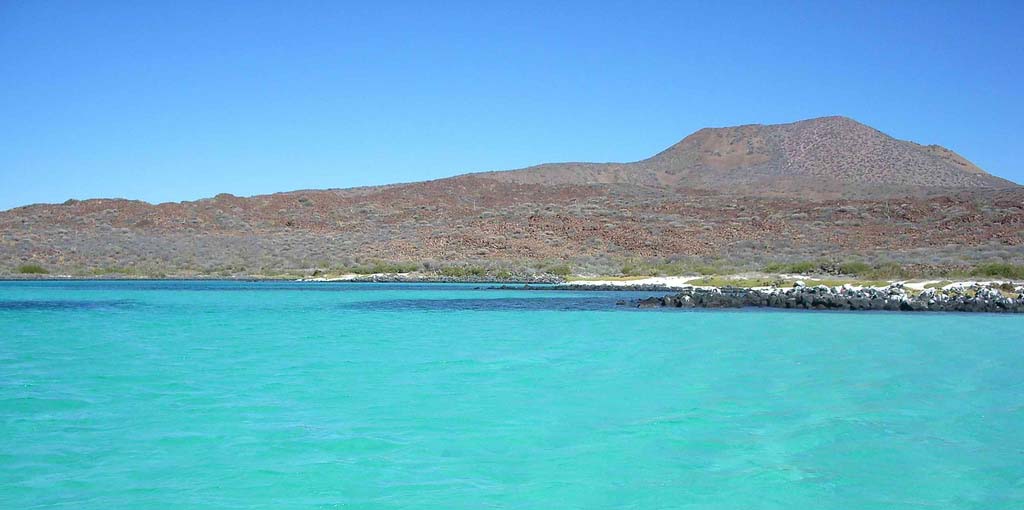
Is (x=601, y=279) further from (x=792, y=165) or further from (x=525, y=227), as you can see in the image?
(x=792, y=165)

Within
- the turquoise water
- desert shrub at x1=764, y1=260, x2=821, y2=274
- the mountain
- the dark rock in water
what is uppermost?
the mountain

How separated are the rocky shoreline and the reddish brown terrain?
1251cm

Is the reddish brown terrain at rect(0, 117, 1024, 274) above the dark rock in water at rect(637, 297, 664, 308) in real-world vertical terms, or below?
above

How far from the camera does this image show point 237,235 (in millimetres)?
57500

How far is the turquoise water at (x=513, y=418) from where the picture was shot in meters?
6.97

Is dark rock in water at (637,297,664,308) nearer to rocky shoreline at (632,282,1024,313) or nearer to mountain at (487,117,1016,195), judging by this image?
rocky shoreline at (632,282,1024,313)

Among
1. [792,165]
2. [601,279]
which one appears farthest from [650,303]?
[792,165]

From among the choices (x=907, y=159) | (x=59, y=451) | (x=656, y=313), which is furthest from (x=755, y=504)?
(x=907, y=159)

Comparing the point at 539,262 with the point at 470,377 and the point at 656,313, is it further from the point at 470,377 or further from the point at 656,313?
the point at 470,377

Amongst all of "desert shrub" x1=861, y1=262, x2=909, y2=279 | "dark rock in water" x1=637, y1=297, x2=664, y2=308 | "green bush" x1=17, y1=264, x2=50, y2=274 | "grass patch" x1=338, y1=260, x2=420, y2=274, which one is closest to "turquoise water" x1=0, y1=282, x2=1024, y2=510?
"dark rock in water" x1=637, y1=297, x2=664, y2=308

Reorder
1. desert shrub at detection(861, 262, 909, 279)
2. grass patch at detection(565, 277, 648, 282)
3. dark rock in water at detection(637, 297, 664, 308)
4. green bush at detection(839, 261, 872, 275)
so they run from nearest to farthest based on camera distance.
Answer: dark rock in water at detection(637, 297, 664, 308) < desert shrub at detection(861, 262, 909, 279) < green bush at detection(839, 261, 872, 275) < grass patch at detection(565, 277, 648, 282)

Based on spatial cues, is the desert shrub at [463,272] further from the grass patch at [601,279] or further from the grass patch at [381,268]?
the grass patch at [601,279]

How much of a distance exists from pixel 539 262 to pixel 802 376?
37590 mm

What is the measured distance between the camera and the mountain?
7781 centimetres
